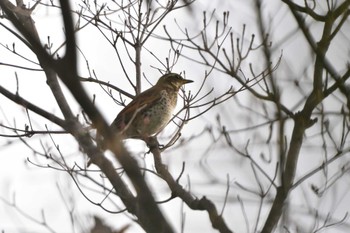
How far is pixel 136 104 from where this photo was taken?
25.4ft

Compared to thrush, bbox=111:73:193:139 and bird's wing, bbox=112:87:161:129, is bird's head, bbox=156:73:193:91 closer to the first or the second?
thrush, bbox=111:73:193:139

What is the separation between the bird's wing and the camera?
7.62m

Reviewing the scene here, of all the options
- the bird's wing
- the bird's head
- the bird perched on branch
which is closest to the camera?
the bird's wing

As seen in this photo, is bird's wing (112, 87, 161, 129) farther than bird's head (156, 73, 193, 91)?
No

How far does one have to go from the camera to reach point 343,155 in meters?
5.56

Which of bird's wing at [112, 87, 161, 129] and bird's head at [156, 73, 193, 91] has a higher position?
bird's head at [156, 73, 193, 91]

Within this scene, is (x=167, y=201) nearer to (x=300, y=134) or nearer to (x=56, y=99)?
(x=300, y=134)

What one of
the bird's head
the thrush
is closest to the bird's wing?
the thrush

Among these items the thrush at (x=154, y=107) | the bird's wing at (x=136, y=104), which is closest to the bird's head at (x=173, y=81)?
the thrush at (x=154, y=107)

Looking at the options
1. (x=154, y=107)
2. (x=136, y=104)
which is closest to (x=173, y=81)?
(x=154, y=107)

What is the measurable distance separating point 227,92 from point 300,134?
4.04 ft

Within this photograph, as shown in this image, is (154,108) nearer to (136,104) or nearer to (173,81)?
(173,81)

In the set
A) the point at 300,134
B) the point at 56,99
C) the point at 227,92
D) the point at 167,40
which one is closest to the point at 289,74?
the point at 300,134

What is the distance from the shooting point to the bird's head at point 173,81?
29.2 feet
